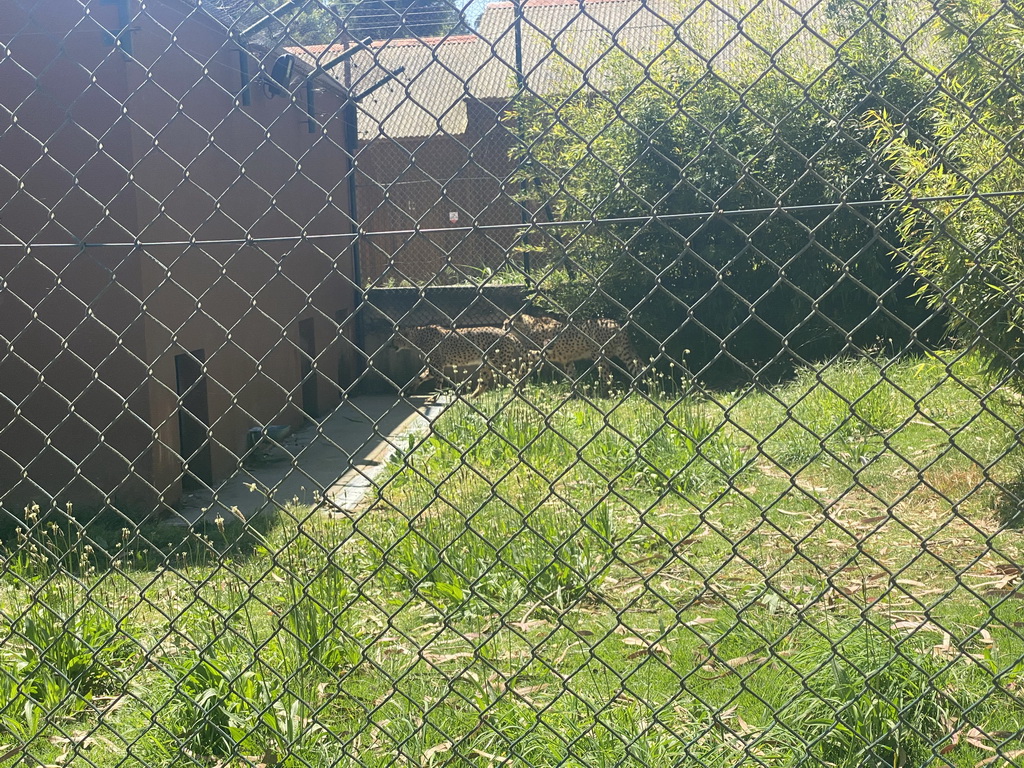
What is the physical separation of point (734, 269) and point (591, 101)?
112 inches

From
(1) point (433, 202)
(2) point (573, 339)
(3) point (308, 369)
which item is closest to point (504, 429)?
(3) point (308, 369)

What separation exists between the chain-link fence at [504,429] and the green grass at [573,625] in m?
0.02

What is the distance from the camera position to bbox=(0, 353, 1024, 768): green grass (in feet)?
8.02

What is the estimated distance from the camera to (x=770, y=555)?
4.77 m

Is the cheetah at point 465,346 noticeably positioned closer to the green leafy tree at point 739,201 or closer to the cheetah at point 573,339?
the cheetah at point 573,339

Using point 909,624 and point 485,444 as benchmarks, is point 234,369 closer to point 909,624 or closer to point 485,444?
point 485,444

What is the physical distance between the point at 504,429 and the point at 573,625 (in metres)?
3.17

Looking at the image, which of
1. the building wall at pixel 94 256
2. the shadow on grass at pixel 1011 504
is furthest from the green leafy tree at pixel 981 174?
the building wall at pixel 94 256

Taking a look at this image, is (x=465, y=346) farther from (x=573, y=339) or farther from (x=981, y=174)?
(x=981, y=174)

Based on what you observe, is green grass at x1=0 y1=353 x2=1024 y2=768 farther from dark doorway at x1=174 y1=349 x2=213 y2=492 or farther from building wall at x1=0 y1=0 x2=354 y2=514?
dark doorway at x1=174 y1=349 x2=213 y2=492

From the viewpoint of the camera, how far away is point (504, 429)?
23.6 ft

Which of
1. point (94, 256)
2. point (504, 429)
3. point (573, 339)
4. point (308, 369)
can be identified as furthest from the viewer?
point (573, 339)

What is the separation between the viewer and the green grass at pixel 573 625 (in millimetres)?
2445

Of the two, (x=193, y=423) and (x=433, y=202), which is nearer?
(x=193, y=423)
